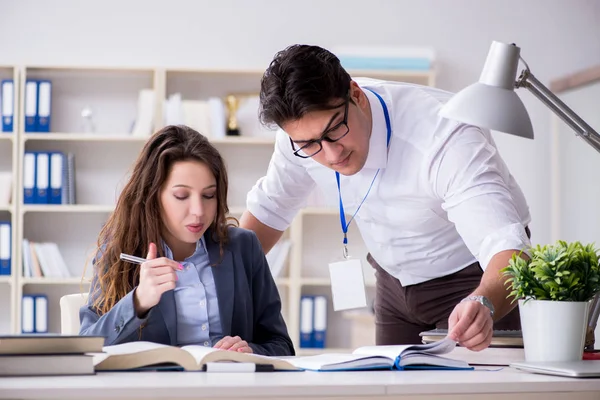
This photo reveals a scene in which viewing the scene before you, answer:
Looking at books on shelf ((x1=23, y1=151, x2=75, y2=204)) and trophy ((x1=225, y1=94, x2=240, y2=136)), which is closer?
books on shelf ((x1=23, y1=151, x2=75, y2=204))

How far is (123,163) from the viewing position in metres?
4.51

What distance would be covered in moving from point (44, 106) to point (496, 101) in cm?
336

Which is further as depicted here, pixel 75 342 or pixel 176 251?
pixel 176 251

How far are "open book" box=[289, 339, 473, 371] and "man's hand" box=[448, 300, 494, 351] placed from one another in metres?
0.03

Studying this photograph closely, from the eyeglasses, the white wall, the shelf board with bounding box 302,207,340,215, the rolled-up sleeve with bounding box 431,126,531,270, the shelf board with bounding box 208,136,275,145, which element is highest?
the white wall

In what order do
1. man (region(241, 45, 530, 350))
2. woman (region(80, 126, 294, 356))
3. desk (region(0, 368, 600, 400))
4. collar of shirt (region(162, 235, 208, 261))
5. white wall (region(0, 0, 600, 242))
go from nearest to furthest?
desk (region(0, 368, 600, 400)) < man (region(241, 45, 530, 350)) < woman (region(80, 126, 294, 356)) < collar of shirt (region(162, 235, 208, 261)) < white wall (region(0, 0, 600, 242))

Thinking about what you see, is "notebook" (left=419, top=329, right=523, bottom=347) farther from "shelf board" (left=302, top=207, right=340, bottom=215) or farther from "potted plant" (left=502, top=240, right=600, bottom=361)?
"shelf board" (left=302, top=207, right=340, bottom=215)

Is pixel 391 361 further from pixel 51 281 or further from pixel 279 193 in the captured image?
pixel 51 281

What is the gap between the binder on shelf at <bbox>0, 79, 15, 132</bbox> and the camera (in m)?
4.25

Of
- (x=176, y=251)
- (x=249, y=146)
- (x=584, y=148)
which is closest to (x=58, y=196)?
(x=249, y=146)

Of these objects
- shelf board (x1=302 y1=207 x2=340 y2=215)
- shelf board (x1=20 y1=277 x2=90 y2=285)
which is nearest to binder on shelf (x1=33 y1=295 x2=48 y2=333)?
shelf board (x1=20 y1=277 x2=90 y2=285)

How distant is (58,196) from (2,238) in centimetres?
36

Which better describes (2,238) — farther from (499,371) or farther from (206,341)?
(499,371)

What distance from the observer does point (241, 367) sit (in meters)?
1.20
